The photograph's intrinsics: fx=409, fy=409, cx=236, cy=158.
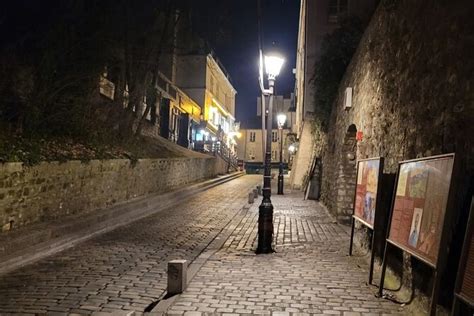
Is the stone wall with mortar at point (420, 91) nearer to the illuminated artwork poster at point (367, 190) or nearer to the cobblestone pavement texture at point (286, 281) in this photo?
the illuminated artwork poster at point (367, 190)

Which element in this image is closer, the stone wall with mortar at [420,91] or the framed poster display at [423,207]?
the framed poster display at [423,207]

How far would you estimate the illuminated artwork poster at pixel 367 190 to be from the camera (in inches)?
257

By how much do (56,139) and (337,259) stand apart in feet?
27.2

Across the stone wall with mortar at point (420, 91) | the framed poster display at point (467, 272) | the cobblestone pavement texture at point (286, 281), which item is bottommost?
the cobblestone pavement texture at point (286, 281)

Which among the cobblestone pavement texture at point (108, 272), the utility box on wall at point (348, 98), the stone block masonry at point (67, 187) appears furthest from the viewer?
the utility box on wall at point (348, 98)

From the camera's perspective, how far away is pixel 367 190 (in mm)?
6992

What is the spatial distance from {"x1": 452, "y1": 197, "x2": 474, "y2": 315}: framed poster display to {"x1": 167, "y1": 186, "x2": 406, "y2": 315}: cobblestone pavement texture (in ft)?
5.41

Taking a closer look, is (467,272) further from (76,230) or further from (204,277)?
(76,230)

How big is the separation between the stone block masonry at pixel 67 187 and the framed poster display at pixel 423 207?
22.6 ft

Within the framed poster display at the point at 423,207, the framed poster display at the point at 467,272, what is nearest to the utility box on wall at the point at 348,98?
the framed poster display at the point at 423,207

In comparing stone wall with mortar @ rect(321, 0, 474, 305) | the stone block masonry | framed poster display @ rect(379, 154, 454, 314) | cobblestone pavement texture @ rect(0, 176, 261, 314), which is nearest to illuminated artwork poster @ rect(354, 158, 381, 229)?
stone wall with mortar @ rect(321, 0, 474, 305)

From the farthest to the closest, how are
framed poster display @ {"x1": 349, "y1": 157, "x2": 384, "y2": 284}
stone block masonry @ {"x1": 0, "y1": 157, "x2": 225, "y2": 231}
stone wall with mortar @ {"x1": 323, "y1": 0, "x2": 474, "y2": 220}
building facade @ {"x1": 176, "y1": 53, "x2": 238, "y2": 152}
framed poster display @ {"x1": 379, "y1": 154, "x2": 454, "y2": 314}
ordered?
building facade @ {"x1": 176, "y1": 53, "x2": 238, "y2": 152} < stone block masonry @ {"x1": 0, "y1": 157, "x2": 225, "y2": 231} < framed poster display @ {"x1": 349, "y1": 157, "x2": 384, "y2": 284} < stone wall with mortar @ {"x1": 323, "y1": 0, "x2": 474, "y2": 220} < framed poster display @ {"x1": 379, "y1": 154, "x2": 454, "y2": 314}

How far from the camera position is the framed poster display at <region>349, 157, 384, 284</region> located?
6255mm

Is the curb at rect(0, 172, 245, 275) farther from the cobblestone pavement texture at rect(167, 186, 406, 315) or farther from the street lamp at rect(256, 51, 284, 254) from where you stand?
the street lamp at rect(256, 51, 284, 254)
